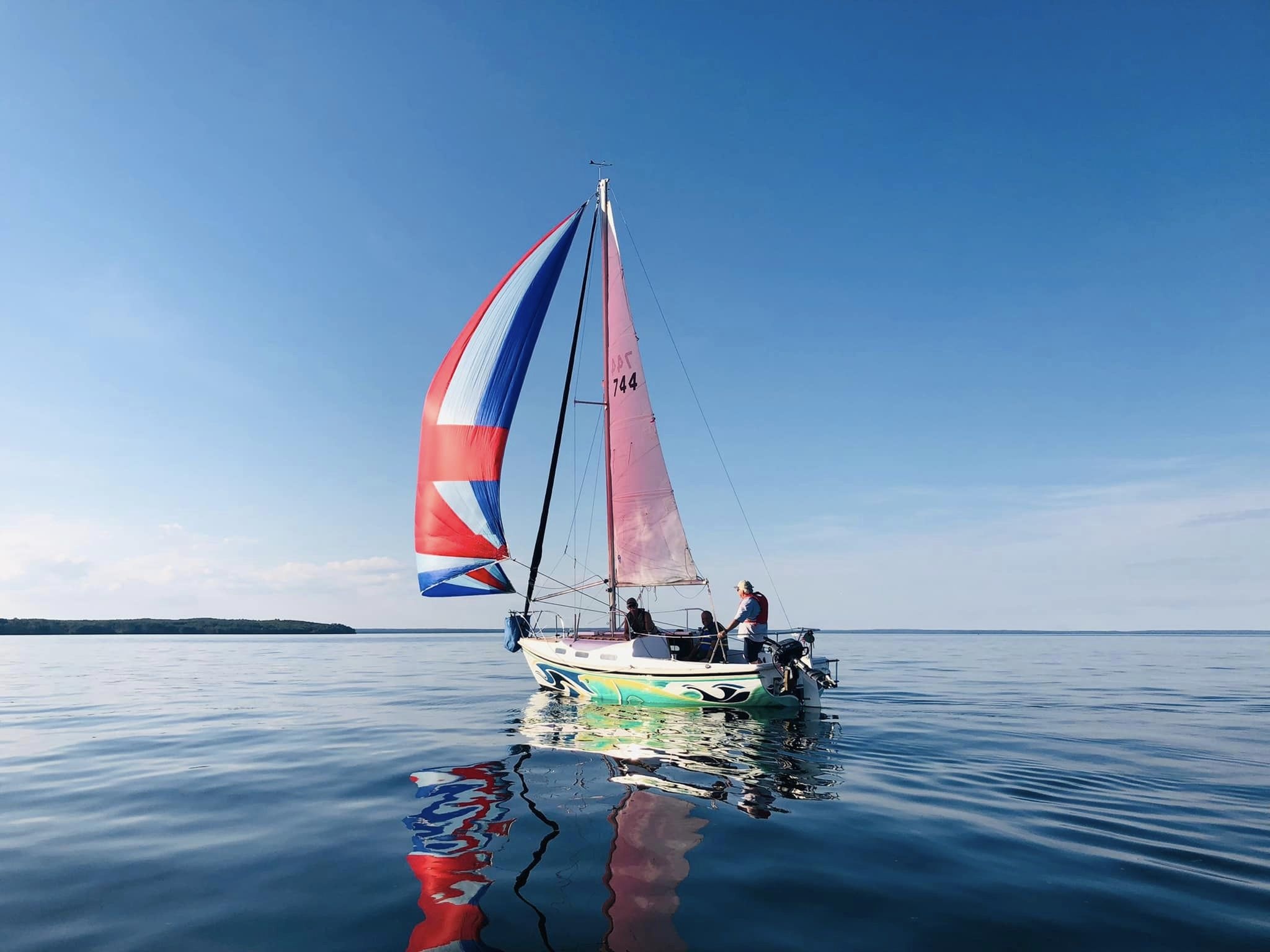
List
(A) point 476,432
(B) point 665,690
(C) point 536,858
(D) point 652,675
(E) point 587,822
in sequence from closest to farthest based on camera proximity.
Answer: (C) point 536,858, (E) point 587,822, (B) point 665,690, (D) point 652,675, (A) point 476,432

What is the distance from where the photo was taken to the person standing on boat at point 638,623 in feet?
53.7

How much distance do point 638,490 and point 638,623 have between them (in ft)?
12.5

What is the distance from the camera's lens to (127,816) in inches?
281

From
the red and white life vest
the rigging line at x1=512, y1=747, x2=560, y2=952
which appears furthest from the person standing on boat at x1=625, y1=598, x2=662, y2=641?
the rigging line at x1=512, y1=747, x2=560, y2=952

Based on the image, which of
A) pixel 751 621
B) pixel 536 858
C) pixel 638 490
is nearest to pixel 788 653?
pixel 751 621

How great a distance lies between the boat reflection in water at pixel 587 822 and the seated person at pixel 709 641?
2547 mm

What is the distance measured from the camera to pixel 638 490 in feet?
59.7

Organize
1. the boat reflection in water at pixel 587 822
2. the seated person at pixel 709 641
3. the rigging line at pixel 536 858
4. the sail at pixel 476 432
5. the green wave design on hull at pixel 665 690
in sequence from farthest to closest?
the sail at pixel 476 432, the seated person at pixel 709 641, the green wave design on hull at pixel 665 690, the boat reflection in water at pixel 587 822, the rigging line at pixel 536 858

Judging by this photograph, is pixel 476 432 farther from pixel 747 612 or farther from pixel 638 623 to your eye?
pixel 747 612

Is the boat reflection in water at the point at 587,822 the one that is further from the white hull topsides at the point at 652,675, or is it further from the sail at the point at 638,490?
the sail at the point at 638,490

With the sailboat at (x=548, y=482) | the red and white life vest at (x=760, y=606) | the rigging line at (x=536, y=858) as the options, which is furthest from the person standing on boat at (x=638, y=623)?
the rigging line at (x=536, y=858)

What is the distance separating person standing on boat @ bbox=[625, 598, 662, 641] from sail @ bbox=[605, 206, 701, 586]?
1.30 m

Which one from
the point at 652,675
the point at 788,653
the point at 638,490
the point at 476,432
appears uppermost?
A: the point at 476,432

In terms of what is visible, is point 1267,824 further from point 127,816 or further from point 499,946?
point 127,816
